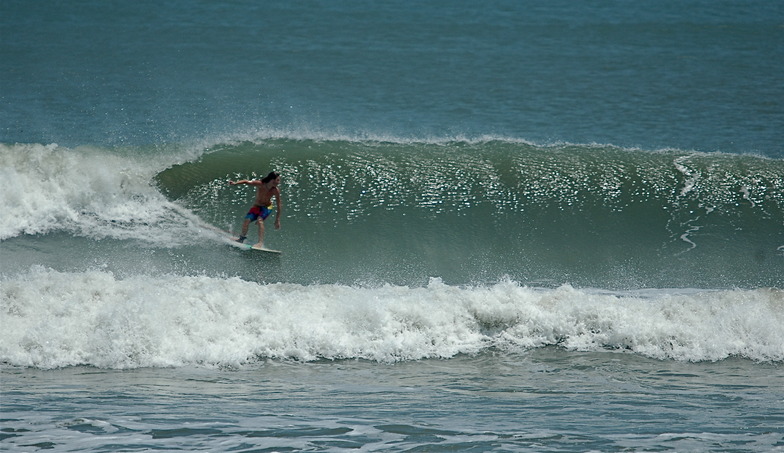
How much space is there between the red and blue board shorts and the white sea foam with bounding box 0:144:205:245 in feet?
3.31

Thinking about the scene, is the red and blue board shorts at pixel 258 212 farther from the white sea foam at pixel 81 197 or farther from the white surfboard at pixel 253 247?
the white sea foam at pixel 81 197

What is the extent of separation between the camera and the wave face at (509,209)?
11.8 meters

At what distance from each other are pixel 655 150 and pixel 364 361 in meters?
9.72

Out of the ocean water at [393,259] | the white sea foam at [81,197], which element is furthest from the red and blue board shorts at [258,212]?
the white sea foam at [81,197]

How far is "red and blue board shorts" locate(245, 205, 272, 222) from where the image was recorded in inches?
470

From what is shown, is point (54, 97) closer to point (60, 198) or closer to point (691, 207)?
point (60, 198)

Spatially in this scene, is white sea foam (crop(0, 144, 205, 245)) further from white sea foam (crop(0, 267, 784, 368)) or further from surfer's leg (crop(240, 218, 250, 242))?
white sea foam (crop(0, 267, 784, 368))

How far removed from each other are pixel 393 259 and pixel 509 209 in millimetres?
2502

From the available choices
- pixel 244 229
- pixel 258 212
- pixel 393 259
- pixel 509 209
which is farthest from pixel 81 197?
pixel 509 209

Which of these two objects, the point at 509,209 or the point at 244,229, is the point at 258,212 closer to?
the point at 244,229

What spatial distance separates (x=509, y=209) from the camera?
44.7ft

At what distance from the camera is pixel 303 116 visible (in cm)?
1962

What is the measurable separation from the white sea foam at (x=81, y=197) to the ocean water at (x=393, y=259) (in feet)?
0.16

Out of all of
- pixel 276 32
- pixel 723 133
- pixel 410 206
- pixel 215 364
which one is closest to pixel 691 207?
pixel 410 206
